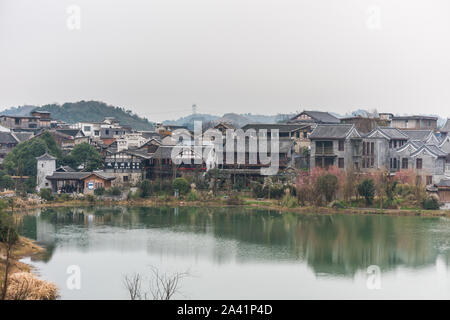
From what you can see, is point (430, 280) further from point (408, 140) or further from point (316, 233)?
point (408, 140)

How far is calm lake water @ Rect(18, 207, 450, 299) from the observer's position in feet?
42.9

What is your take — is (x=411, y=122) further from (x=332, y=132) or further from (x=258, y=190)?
(x=258, y=190)

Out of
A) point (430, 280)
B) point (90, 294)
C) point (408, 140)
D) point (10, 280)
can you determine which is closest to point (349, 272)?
point (430, 280)

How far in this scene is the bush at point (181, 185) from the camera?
26.5 metres

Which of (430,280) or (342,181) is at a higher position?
(342,181)

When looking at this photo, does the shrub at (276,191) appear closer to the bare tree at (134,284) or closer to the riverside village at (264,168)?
the riverside village at (264,168)

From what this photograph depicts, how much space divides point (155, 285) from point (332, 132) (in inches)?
663

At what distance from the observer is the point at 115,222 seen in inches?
850

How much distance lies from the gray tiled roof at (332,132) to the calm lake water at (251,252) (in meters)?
5.78

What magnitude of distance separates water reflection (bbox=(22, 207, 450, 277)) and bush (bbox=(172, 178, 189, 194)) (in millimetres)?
2427

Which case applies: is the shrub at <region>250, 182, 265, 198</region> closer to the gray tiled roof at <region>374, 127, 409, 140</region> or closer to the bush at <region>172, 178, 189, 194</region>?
the bush at <region>172, 178, 189, 194</region>

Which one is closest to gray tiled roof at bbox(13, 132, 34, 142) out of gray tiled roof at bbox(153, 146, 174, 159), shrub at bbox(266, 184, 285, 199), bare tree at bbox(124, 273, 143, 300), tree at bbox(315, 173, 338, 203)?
gray tiled roof at bbox(153, 146, 174, 159)
